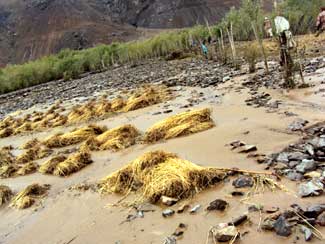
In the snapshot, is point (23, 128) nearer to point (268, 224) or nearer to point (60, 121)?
point (60, 121)

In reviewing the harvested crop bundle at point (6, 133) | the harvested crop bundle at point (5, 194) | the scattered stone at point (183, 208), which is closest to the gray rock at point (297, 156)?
the scattered stone at point (183, 208)

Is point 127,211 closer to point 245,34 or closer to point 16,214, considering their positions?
point 16,214

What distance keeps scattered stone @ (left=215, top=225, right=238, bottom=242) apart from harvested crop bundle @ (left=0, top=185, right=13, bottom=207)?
5.25 metres

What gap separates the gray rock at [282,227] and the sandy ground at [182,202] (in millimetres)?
65

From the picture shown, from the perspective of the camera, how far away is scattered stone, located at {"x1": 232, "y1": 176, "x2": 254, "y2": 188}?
656 cm

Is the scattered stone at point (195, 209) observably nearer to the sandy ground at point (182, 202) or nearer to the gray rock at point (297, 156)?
→ the sandy ground at point (182, 202)

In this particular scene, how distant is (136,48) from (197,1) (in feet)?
283

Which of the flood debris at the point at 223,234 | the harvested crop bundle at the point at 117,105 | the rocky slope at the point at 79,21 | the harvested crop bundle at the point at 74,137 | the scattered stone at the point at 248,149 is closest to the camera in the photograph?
the flood debris at the point at 223,234

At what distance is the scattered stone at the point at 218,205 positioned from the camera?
19.8 feet


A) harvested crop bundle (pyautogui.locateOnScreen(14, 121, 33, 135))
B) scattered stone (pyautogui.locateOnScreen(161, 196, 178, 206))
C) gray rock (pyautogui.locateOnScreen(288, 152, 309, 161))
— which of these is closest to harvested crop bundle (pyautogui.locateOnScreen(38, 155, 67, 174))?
scattered stone (pyautogui.locateOnScreen(161, 196, 178, 206))

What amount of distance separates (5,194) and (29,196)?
2.51 ft

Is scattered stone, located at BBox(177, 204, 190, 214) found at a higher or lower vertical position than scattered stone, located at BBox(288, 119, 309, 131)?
higher

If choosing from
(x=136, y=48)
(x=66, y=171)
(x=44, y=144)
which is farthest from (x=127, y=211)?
(x=136, y=48)

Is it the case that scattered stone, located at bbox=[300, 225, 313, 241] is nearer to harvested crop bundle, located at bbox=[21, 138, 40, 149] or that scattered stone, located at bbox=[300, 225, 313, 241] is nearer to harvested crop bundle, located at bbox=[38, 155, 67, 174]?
harvested crop bundle, located at bbox=[38, 155, 67, 174]
